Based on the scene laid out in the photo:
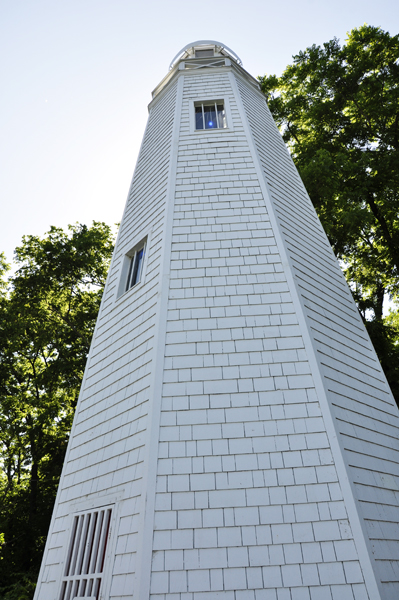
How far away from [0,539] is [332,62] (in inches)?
841

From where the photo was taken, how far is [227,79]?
32.5 feet

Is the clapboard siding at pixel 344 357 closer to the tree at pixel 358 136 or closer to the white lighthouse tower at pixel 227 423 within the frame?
the white lighthouse tower at pixel 227 423

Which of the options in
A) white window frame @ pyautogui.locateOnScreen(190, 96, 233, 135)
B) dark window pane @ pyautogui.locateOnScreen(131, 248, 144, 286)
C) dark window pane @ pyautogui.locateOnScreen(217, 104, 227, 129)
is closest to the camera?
dark window pane @ pyautogui.locateOnScreen(131, 248, 144, 286)

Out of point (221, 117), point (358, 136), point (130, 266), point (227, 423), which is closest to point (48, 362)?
point (130, 266)

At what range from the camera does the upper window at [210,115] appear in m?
8.71

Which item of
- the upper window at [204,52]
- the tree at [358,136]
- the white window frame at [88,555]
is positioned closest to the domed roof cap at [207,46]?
the upper window at [204,52]

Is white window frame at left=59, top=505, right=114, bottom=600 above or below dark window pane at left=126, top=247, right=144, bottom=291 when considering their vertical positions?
below

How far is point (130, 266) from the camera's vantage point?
7.58m

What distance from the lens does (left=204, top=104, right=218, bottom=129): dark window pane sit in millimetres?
8709

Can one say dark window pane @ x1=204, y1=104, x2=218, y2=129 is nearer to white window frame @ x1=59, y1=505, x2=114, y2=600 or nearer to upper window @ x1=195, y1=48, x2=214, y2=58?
upper window @ x1=195, y1=48, x2=214, y2=58

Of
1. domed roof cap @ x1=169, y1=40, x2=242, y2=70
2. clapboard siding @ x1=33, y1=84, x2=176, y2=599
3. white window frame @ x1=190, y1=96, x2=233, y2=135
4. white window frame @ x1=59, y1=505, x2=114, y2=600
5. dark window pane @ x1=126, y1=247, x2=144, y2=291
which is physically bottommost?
white window frame @ x1=59, y1=505, x2=114, y2=600

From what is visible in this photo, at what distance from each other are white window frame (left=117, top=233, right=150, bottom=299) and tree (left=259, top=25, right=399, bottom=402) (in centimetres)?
756

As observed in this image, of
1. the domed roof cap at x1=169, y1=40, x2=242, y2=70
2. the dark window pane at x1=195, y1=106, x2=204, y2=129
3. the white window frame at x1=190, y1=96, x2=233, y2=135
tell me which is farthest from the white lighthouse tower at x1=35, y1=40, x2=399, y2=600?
the domed roof cap at x1=169, y1=40, x2=242, y2=70

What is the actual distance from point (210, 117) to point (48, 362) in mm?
11682
